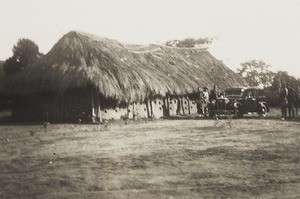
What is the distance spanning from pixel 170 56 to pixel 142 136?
50.4ft

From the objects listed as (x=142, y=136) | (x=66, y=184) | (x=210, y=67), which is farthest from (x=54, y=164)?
(x=210, y=67)

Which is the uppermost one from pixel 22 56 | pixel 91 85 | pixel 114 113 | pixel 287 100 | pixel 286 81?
pixel 22 56

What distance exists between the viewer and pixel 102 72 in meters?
17.7

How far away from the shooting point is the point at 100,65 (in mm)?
18141

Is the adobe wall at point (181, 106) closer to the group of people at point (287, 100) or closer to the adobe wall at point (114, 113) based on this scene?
the adobe wall at point (114, 113)

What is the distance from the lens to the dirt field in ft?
21.7

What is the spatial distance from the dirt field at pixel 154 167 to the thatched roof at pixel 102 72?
20.4 ft

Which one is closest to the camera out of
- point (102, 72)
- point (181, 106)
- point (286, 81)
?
point (102, 72)

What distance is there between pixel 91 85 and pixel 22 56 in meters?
16.9

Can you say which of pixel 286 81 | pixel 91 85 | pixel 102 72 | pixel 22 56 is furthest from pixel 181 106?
pixel 22 56

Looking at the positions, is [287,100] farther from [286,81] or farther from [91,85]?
[286,81]

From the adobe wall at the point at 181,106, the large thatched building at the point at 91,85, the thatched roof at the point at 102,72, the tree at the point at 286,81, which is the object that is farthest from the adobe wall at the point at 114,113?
the tree at the point at 286,81

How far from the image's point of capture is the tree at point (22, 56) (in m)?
31.4

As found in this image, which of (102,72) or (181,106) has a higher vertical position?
(102,72)
